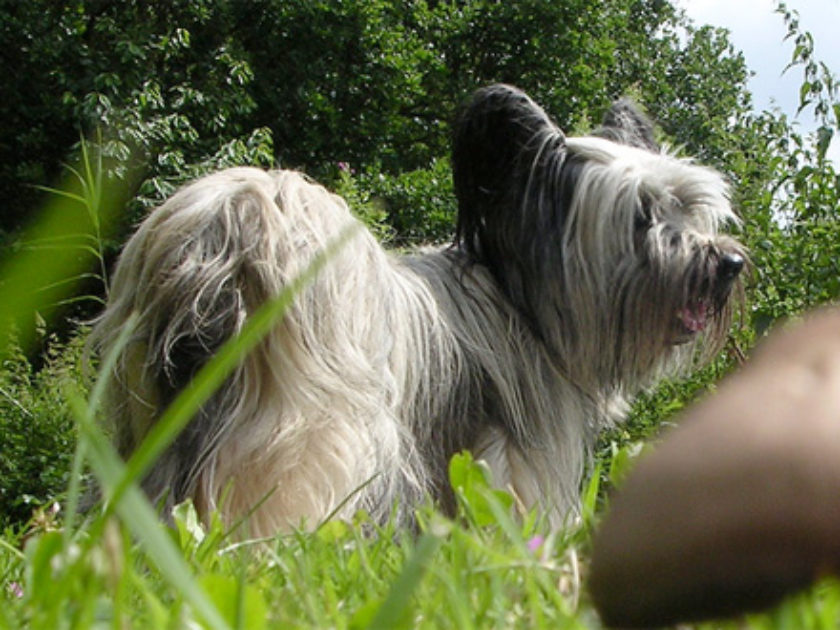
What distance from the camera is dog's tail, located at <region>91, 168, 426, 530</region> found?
9.96 feet

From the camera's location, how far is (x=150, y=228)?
3.21 m

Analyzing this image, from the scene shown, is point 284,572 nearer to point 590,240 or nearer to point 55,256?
point 590,240

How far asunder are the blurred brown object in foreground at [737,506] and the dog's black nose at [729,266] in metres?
3.53

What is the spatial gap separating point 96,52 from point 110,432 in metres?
11.6

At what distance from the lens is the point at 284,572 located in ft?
5.38

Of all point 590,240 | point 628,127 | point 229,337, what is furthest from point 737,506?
point 628,127

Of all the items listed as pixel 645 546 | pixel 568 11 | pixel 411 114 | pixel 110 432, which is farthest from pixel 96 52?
pixel 645 546

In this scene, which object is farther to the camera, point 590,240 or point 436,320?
point 590,240

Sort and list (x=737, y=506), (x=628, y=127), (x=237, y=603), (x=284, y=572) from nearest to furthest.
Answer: (x=737, y=506), (x=237, y=603), (x=284, y=572), (x=628, y=127)

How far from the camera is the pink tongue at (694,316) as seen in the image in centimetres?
418

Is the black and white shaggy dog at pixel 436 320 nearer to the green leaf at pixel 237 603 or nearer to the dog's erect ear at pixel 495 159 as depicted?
the dog's erect ear at pixel 495 159

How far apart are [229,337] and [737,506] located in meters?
2.57

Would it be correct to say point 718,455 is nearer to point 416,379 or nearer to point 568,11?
point 416,379

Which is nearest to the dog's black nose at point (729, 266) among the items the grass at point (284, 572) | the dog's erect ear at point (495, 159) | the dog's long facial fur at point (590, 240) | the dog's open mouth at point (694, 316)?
the dog's long facial fur at point (590, 240)
